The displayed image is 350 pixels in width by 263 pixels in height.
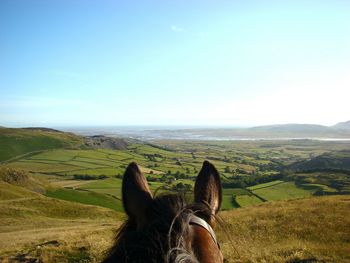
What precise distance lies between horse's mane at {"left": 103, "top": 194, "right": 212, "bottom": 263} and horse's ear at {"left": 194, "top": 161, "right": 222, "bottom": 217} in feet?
1.39

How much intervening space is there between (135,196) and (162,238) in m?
0.70

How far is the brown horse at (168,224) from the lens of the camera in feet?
5.72

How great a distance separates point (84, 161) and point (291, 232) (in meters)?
68.8

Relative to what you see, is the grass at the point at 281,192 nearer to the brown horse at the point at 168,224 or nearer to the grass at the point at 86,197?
the grass at the point at 86,197

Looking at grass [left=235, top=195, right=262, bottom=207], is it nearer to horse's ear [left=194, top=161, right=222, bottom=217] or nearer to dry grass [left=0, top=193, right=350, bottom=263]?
dry grass [left=0, top=193, right=350, bottom=263]

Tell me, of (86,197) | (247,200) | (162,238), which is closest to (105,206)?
(86,197)

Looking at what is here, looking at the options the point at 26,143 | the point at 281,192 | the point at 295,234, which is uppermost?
the point at 295,234

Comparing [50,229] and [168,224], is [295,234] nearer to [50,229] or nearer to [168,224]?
[168,224]

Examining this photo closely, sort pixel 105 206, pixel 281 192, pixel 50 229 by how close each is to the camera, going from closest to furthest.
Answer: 1. pixel 50 229
2. pixel 105 206
3. pixel 281 192

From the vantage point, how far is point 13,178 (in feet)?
151

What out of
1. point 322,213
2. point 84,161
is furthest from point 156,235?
point 84,161

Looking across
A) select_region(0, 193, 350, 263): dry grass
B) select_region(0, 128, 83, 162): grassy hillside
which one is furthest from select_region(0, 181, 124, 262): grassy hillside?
select_region(0, 128, 83, 162): grassy hillside

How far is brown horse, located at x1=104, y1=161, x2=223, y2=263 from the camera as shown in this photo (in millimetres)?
1743

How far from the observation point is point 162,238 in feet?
5.97
